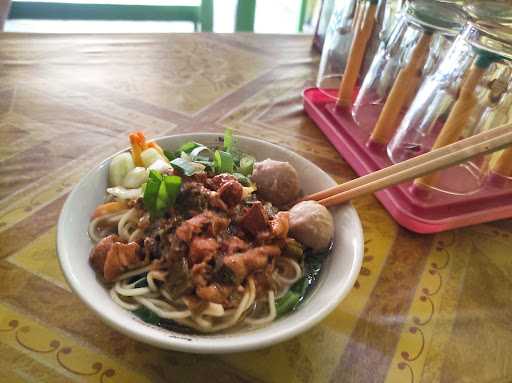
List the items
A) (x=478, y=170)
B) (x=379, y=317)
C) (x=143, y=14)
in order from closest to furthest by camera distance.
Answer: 1. (x=379, y=317)
2. (x=478, y=170)
3. (x=143, y=14)

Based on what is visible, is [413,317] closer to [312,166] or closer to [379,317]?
[379,317]

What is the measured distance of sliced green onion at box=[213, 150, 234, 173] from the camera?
32.3 inches

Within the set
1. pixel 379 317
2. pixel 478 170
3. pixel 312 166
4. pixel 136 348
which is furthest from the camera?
pixel 478 170

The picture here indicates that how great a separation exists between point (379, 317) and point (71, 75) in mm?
1252

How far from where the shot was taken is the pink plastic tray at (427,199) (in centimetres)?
92

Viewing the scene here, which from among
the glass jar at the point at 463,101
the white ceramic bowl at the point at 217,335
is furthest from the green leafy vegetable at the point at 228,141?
the glass jar at the point at 463,101

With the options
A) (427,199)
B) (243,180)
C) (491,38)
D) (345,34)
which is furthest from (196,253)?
(345,34)

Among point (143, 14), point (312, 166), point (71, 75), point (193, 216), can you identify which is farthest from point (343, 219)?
point (143, 14)

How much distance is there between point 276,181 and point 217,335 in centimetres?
32

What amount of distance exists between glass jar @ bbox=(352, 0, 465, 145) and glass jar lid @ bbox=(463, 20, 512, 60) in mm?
121

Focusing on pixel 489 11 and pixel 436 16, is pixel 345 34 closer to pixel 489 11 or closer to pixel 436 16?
pixel 436 16

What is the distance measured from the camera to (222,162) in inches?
32.4

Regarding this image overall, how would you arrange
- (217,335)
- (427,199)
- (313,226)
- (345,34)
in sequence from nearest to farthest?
(217,335), (313,226), (427,199), (345,34)

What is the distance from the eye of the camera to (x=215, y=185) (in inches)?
30.3
